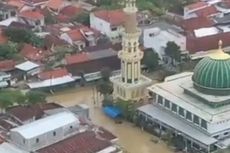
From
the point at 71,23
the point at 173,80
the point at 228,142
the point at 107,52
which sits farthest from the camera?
the point at 71,23

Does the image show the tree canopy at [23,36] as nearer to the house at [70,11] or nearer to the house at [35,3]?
the house at [70,11]

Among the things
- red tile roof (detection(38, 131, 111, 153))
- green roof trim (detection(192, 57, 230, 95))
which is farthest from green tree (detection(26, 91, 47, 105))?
green roof trim (detection(192, 57, 230, 95))

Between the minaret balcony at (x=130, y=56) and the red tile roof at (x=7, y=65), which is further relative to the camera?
the red tile roof at (x=7, y=65)

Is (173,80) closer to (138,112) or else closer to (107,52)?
(138,112)

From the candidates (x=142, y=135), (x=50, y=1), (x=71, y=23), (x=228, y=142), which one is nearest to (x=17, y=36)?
(x=71, y=23)

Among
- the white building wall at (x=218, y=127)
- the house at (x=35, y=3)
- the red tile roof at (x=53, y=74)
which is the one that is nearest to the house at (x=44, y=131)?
the white building wall at (x=218, y=127)

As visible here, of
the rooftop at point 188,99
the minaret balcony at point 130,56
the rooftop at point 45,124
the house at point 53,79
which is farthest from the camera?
the house at point 53,79
